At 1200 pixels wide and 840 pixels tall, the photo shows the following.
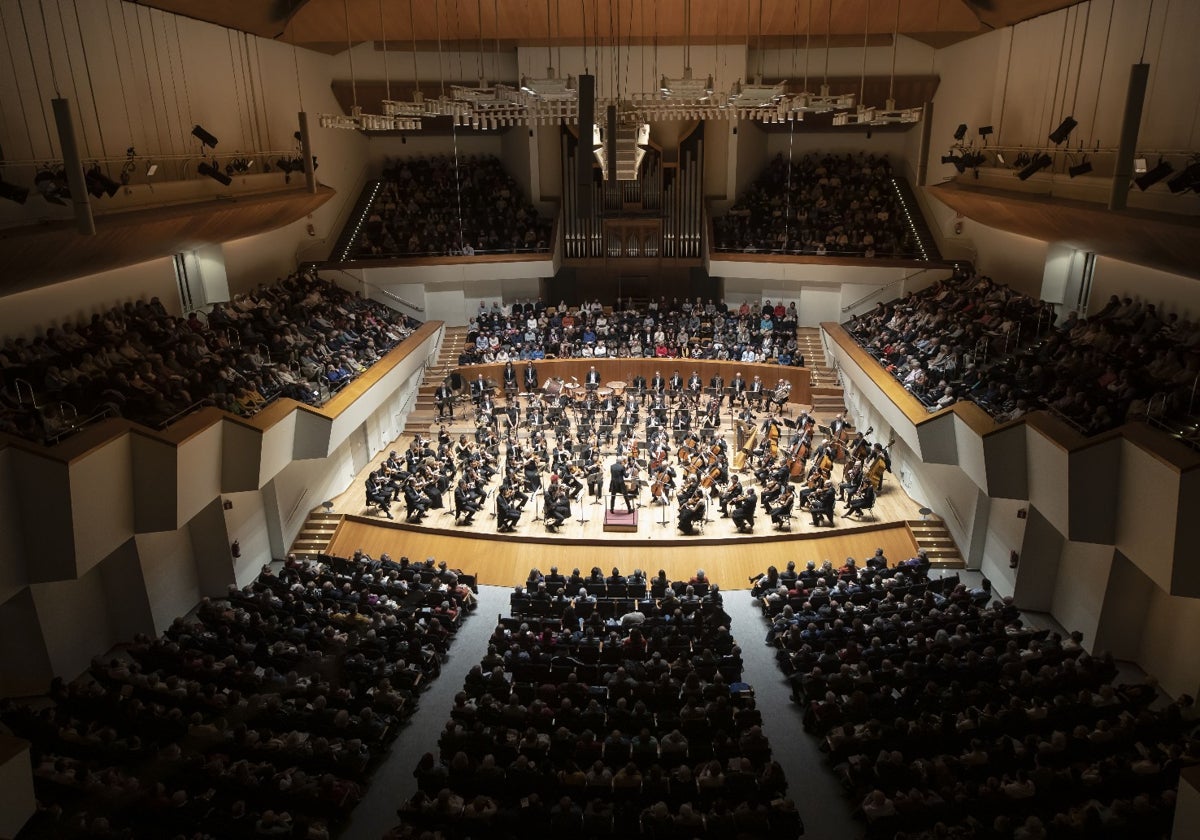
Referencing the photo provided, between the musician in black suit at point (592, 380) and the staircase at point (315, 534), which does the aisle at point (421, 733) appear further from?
the musician in black suit at point (592, 380)

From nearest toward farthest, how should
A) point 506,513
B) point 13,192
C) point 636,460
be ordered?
point 13,192 < point 506,513 < point 636,460

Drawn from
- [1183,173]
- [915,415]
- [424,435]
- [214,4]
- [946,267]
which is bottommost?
[424,435]

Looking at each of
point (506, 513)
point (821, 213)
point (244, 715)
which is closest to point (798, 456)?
point (506, 513)

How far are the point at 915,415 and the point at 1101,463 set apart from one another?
3870 mm

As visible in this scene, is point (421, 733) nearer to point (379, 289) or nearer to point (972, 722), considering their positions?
point (972, 722)

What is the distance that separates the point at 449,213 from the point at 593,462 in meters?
10.1

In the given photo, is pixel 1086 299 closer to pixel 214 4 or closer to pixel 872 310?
pixel 872 310

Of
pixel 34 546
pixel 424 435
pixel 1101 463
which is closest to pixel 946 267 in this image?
pixel 1101 463

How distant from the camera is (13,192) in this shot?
29.9ft

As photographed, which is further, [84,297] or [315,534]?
[315,534]

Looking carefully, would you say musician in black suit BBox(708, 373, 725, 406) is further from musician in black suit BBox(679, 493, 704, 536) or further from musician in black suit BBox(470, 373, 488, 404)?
musician in black suit BBox(470, 373, 488, 404)

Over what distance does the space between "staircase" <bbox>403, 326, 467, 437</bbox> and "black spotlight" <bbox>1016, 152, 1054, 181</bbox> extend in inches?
449

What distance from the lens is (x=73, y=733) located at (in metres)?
8.00

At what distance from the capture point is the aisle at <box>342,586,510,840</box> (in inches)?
304
